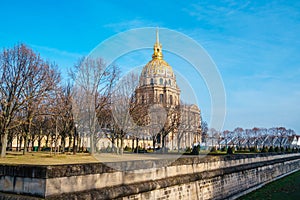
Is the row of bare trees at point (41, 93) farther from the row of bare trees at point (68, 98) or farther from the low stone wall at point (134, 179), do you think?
the low stone wall at point (134, 179)

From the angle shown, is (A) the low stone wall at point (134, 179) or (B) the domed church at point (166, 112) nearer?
(A) the low stone wall at point (134, 179)

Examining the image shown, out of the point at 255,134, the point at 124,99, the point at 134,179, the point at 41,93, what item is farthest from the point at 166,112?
the point at 255,134

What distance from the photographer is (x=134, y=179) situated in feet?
→ 32.6

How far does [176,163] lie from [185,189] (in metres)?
1.22

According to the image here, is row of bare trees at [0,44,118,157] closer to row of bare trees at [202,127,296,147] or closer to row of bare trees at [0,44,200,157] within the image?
row of bare trees at [0,44,200,157]

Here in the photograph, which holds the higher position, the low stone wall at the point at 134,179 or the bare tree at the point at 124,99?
the bare tree at the point at 124,99

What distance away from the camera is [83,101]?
2498 cm

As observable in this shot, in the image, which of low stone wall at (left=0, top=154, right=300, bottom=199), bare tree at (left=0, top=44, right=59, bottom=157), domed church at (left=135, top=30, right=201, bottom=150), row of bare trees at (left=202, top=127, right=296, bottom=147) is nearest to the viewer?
low stone wall at (left=0, top=154, right=300, bottom=199)

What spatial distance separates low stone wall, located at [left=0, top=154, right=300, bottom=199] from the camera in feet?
23.9

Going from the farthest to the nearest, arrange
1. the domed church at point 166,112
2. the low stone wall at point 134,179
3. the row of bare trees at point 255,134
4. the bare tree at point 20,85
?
the row of bare trees at point 255,134 < the domed church at point 166,112 < the bare tree at point 20,85 < the low stone wall at point 134,179

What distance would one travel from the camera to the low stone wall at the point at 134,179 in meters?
7.28

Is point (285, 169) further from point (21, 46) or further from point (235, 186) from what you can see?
point (21, 46)

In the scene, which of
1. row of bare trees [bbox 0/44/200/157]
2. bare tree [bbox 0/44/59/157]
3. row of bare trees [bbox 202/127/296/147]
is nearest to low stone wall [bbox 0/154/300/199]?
row of bare trees [bbox 0/44/200/157]

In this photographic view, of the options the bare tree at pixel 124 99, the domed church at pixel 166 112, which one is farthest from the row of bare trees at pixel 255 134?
the bare tree at pixel 124 99
